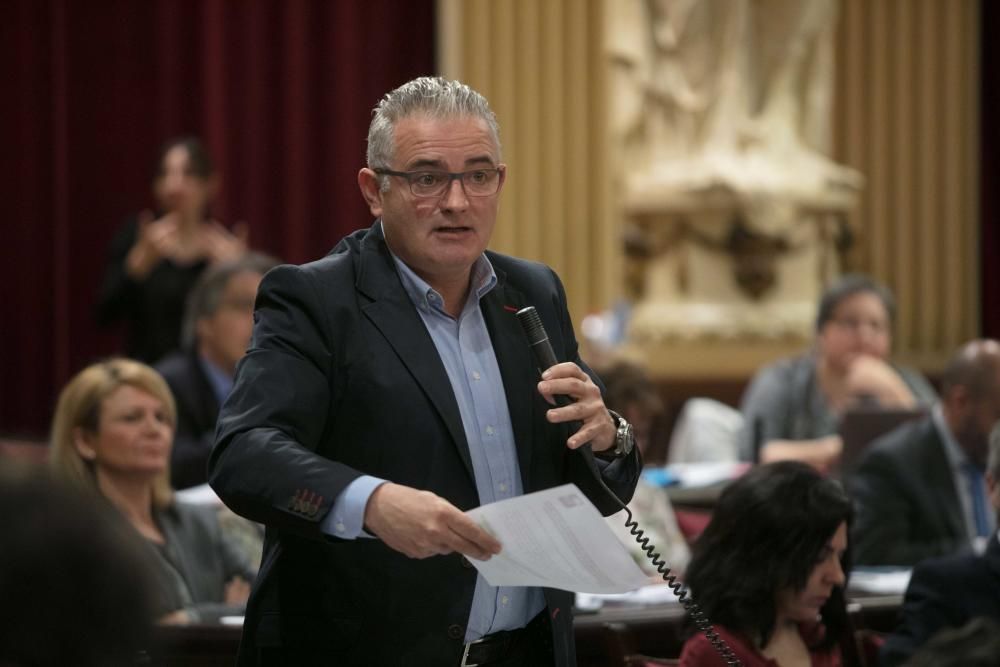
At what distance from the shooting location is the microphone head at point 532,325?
205 centimetres

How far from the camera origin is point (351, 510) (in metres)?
1.91

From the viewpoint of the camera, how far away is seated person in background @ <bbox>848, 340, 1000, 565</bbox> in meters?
4.66

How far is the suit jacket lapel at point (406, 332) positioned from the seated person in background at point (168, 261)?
14.1ft

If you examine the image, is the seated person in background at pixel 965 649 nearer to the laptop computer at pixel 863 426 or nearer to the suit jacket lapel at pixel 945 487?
the suit jacket lapel at pixel 945 487

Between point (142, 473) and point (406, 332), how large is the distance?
2110 millimetres

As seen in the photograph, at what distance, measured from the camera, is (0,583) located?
1005mm

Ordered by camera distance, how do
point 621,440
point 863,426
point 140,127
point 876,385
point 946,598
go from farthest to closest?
1. point 140,127
2. point 876,385
3. point 863,426
4. point 946,598
5. point 621,440

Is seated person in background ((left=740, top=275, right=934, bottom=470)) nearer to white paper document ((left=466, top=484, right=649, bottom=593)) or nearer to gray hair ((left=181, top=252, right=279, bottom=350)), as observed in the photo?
A: gray hair ((left=181, top=252, right=279, bottom=350))

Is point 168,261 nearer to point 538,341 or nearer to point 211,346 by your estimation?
point 211,346

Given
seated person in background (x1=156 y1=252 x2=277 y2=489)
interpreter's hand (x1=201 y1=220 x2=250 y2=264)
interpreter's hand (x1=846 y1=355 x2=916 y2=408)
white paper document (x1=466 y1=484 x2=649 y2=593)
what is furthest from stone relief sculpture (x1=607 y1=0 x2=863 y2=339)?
white paper document (x1=466 y1=484 x2=649 y2=593)

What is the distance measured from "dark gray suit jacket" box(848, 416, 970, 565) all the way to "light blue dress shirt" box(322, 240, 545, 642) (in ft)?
8.76

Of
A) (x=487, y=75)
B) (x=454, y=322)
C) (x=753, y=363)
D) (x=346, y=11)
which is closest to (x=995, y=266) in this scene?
(x=753, y=363)

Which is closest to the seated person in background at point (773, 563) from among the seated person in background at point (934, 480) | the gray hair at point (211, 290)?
the seated person in background at point (934, 480)

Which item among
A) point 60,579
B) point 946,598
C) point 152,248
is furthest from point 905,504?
point 60,579
